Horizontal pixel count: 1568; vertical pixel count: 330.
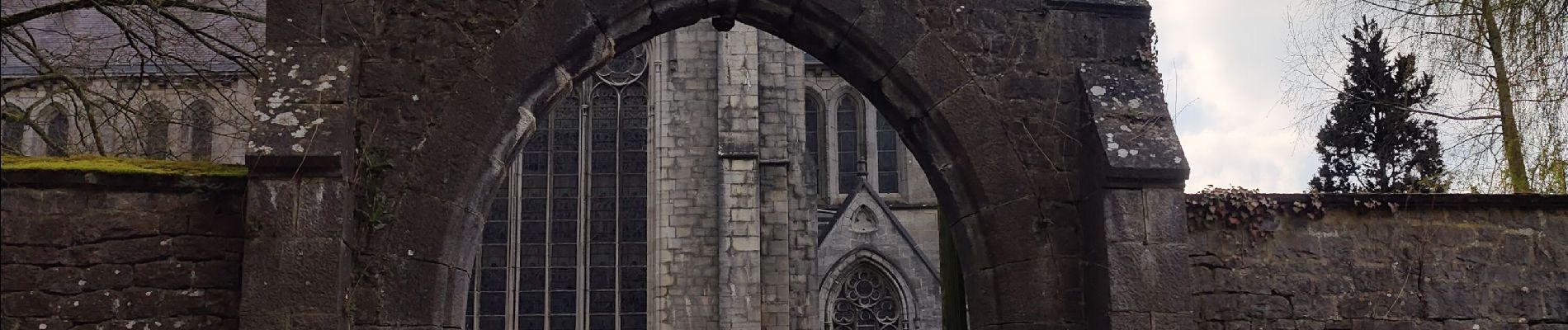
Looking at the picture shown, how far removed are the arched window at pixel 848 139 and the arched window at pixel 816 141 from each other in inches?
10.4

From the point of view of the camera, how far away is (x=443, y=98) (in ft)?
20.7

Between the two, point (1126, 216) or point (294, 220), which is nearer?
point (294, 220)

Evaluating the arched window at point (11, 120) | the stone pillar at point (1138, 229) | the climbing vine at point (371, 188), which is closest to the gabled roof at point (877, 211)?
the arched window at point (11, 120)

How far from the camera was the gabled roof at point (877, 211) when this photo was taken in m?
18.9

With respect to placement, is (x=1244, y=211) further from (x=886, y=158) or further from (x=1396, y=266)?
(x=886, y=158)

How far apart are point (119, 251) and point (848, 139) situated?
16442 mm

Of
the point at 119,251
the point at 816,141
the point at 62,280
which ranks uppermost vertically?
the point at 816,141

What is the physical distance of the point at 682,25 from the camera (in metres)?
6.95

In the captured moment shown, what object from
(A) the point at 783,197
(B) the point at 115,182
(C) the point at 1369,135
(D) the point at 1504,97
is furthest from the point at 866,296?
(B) the point at 115,182

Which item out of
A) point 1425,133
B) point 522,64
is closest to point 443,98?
point 522,64

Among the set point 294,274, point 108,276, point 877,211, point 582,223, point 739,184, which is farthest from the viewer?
point 877,211

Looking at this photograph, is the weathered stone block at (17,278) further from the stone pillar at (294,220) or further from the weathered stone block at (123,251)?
the stone pillar at (294,220)

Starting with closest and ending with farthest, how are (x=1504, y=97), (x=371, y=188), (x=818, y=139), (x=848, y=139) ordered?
(x=371, y=188) → (x=1504, y=97) → (x=818, y=139) → (x=848, y=139)

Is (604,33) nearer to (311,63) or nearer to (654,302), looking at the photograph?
(311,63)
